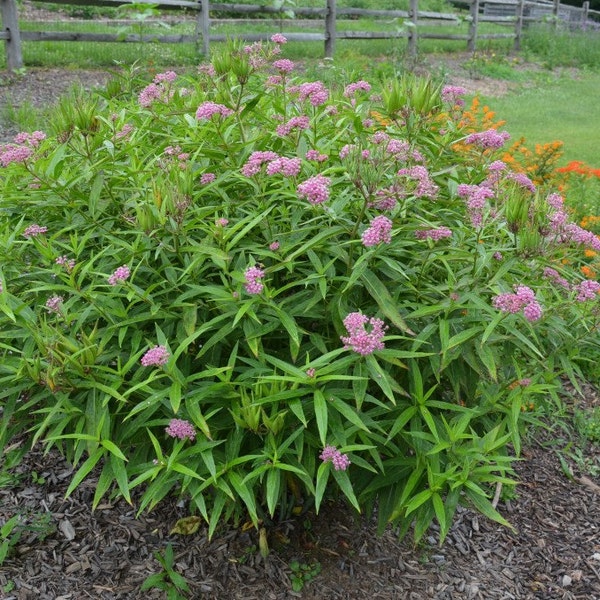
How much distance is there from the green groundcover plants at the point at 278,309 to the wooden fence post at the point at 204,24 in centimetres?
943

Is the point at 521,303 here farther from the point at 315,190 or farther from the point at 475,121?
the point at 475,121

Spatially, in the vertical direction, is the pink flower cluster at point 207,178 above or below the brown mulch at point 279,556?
above

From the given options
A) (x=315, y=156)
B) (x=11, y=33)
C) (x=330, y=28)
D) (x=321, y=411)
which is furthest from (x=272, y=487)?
(x=330, y=28)

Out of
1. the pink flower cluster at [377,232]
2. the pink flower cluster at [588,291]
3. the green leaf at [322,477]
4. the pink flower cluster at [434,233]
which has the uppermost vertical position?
the pink flower cluster at [377,232]

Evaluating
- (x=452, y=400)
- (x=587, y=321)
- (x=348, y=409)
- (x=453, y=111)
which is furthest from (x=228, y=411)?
(x=453, y=111)

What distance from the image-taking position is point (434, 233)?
2314 millimetres

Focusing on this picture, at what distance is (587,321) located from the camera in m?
2.69

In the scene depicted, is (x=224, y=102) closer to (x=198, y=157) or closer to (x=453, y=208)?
(x=198, y=157)

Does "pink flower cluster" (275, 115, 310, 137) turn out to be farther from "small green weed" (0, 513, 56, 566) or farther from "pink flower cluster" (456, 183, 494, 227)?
"small green weed" (0, 513, 56, 566)

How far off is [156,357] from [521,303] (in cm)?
104

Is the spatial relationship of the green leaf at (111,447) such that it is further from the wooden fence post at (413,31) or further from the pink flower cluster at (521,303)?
the wooden fence post at (413,31)

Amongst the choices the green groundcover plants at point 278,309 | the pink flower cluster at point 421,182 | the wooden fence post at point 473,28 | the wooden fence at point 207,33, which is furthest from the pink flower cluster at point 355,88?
the wooden fence post at point 473,28

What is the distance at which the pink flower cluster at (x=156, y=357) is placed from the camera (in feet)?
6.67

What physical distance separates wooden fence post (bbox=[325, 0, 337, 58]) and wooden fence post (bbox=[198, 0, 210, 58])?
8.90 feet
